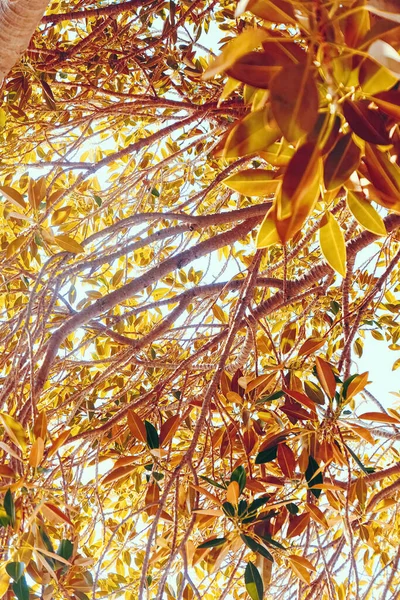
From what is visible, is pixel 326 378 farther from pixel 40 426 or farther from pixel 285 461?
pixel 40 426

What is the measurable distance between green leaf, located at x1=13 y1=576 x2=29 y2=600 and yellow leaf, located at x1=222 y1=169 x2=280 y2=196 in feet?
2.16

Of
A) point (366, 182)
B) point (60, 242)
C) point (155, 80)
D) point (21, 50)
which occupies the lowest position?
point (366, 182)

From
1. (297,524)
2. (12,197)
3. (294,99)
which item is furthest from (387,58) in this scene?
(297,524)

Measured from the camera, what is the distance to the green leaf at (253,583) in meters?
0.93

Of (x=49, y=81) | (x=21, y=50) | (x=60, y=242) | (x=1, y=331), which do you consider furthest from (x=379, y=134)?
(x=49, y=81)

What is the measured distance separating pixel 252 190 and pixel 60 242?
1.70 feet

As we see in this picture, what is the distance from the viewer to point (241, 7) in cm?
46

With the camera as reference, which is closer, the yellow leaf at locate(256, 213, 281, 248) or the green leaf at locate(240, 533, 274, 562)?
the yellow leaf at locate(256, 213, 281, 248)

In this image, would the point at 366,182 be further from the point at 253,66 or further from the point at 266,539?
the point at 266,539

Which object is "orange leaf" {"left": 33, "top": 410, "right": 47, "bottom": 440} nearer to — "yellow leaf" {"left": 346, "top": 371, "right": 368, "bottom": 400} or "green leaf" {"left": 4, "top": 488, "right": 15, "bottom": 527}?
"green leaf" {"left": 4, "top": 488, "right": 15, "bottom": 527}

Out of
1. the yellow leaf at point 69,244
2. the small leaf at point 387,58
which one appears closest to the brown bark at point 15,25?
the yellow leaf at point 69,244

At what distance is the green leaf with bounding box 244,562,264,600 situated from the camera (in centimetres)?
93

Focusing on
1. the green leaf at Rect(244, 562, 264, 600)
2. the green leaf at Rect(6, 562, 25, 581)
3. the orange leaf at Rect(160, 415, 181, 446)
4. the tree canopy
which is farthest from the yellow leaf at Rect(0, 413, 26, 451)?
the green leaf at Rect(244, 562, 264, 600)

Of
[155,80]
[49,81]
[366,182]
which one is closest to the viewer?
[366,182]
